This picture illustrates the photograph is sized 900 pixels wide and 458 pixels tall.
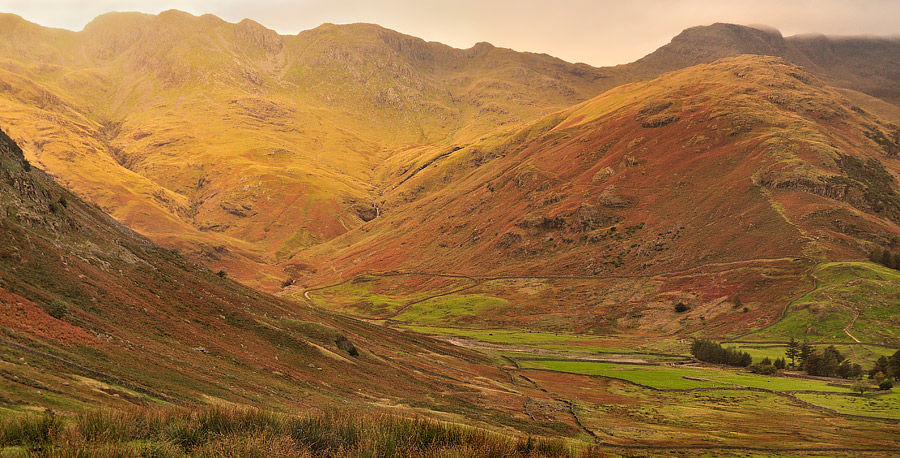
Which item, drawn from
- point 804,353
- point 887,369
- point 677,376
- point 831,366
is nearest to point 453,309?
point 677,376

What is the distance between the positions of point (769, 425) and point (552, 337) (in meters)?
77.6

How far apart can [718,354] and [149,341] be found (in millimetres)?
88103

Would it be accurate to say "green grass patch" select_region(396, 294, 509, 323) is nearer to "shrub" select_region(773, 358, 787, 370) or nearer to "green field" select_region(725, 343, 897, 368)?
"green field" select_region(725, 343, 897, 368)

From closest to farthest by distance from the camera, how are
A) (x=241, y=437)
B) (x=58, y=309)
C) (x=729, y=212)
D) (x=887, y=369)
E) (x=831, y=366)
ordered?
1. (x=241, y=437)
2. (x=58, y=309)
3. (x=887, y=369)
4. (x=831, y=366)
5. (x=729, y=212)

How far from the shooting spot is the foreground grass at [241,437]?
12.0 metres

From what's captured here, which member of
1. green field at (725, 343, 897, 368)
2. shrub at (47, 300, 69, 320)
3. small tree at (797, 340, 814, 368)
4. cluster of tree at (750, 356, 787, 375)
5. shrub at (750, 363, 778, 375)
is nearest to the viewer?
shrub at (47, 300, 69, 320)

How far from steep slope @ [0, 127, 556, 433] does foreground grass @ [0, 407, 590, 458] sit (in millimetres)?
3905

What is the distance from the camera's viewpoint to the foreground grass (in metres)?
12.0

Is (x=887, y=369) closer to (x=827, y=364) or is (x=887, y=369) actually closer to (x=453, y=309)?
(x=827, y=364)

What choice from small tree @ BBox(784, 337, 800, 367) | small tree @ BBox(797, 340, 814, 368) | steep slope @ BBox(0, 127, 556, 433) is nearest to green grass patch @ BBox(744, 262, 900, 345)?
small tree @ BBox(784, 337, 800, 367)

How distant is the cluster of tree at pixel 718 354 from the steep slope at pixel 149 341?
4819 centimetres

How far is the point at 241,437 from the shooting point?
14.0 meters

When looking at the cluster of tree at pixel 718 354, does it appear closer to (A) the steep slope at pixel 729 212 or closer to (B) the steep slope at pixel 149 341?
(A) the steep slope at pixel 729 212

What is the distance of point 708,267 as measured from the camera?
137m
